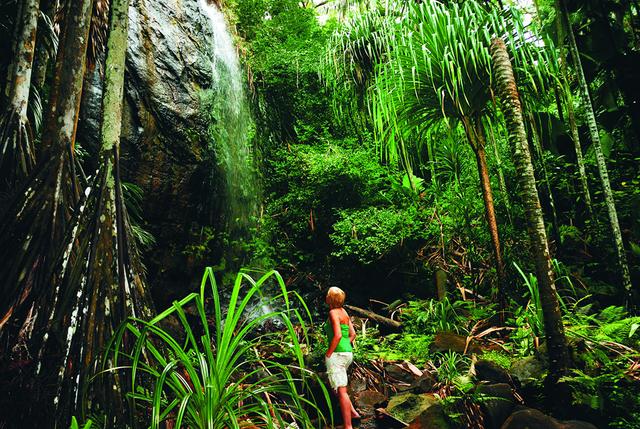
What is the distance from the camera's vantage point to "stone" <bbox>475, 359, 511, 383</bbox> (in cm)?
282

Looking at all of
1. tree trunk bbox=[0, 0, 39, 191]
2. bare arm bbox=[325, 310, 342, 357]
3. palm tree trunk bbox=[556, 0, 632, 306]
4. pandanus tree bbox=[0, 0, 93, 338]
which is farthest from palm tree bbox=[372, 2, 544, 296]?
tree trunk bbox=[0, 0, 39, 191]

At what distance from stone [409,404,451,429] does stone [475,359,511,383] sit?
0.50 meters

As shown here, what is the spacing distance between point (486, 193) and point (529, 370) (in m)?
1.98

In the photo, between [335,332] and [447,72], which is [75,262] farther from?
[447,72]

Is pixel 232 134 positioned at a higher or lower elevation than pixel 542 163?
higher

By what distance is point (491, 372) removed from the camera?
285cm

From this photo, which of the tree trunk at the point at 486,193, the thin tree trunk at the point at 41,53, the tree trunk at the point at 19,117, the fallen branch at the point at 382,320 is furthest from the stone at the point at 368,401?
the thin tree trunk at the point at 41,53

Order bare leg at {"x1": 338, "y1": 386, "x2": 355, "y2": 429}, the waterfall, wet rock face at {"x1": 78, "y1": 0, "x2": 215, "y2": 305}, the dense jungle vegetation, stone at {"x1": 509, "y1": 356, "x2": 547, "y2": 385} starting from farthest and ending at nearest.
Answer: the waterfall < wet rock face at {"x1": 78, "y1": 0, "x2": 215, "y2": 305} < stone at {"x1": 509, "y1": 356, "x2": 547, "y2": 385} < bare leg at {"x1": 338, "y1": 386, "x2": 355, "y2": 429} < the dense jungle vegetation

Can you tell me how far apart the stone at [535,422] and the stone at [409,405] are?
1.64 feet

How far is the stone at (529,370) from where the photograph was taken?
2.70m

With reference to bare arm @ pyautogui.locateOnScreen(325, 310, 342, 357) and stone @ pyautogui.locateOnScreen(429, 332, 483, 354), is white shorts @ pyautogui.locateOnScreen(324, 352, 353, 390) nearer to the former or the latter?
bare arm @ pyautogui.locateOnScreen(325, 310, 342, 357)

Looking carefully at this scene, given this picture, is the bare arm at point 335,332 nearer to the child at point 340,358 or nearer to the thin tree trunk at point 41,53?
the child at point 340,358

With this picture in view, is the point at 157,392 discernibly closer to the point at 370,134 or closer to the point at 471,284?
the point at 471,284

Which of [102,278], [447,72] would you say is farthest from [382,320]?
[102,278]
